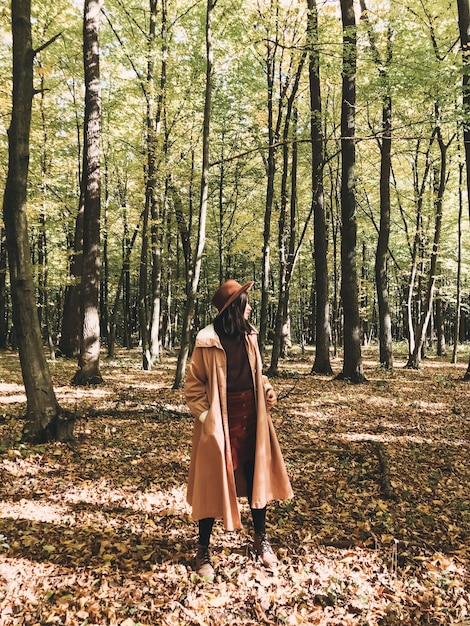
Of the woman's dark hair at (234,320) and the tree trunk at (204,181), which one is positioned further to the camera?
the tree trunk at (204,181)

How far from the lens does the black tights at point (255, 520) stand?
3.48 m

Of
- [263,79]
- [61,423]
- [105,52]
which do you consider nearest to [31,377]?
[61,423]

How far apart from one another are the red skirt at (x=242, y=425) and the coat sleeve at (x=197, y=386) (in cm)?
23

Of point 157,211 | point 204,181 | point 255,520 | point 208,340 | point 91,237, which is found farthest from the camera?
point 157,211

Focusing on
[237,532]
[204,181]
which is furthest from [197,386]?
[204,181]

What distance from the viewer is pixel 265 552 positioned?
3633 millimetres

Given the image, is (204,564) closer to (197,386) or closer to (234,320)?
(197,386)

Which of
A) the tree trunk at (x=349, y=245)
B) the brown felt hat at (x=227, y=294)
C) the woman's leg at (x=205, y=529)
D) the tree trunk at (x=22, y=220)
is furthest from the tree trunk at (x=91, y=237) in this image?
the woman's leg at (x=205, y=529)

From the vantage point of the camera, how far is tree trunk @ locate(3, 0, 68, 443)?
5.93 m

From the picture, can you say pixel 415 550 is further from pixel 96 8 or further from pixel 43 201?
pixel 43 201

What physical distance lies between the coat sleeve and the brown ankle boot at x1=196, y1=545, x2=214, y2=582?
1.18 m

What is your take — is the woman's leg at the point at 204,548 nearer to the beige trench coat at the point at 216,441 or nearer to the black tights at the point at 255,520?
the black tights at the point at 255,520

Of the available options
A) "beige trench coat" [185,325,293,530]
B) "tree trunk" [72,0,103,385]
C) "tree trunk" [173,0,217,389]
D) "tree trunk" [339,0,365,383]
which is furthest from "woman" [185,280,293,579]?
"tree trunk" [339,0,365,383]

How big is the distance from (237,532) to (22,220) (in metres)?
4.98
